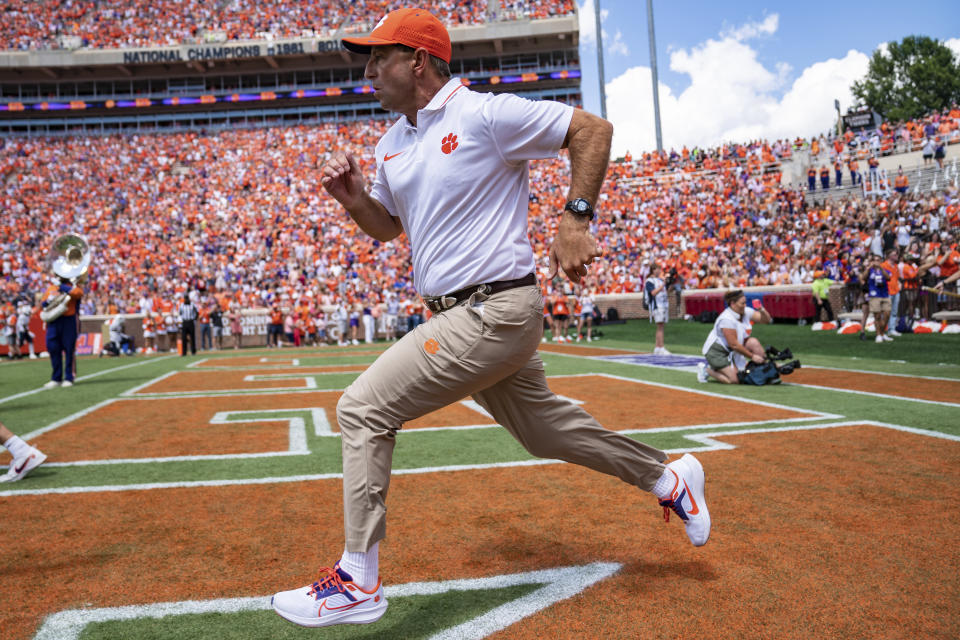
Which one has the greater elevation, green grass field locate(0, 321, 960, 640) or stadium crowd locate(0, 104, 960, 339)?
stadium crowd locate(0, 104, 960, 339)

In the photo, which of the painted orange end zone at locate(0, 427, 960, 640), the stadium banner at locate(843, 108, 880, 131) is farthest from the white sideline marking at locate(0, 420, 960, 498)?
the stadium banner at locate(843, 108, 880, 131)

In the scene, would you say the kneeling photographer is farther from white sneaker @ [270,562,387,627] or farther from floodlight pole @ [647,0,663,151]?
floodlight pole @ [647,0,663,151]

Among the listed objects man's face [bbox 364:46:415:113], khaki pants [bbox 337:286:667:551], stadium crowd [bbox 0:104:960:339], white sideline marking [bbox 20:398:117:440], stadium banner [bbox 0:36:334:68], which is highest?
stadium banner [bbox 0:36:334:68]

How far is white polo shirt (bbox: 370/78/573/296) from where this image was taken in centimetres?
262

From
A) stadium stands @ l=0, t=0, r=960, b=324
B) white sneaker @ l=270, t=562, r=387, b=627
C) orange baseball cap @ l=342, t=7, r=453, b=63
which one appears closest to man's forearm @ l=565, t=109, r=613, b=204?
orange baseball cap @ l=342, t=7, r=453, b=63

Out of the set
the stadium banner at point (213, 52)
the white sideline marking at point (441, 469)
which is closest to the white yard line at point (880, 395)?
the white sideline marking at point (441, 469)

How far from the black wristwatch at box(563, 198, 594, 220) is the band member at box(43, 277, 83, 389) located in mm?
11867

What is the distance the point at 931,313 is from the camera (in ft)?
56.2

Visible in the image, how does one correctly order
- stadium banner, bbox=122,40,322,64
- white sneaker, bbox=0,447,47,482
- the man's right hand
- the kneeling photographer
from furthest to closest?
stadium banner, bbox=122,40,322,64
the kneeling photographer
white sneaker, bbox=0,447,47,482
the man's right hand

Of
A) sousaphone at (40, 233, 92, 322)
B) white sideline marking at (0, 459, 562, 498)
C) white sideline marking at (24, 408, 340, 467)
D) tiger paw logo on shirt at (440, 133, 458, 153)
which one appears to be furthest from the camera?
sousaphone at (40, 233, 92, 322)

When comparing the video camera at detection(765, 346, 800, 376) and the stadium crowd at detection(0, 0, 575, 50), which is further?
the stadium crowd at detection(0, 0, 575, 50)

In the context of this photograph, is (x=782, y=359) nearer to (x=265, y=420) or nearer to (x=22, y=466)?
(x=265, y=420)

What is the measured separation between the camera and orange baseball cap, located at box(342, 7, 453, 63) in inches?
106

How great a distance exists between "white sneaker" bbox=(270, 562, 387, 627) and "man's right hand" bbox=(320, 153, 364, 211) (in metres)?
1.51
